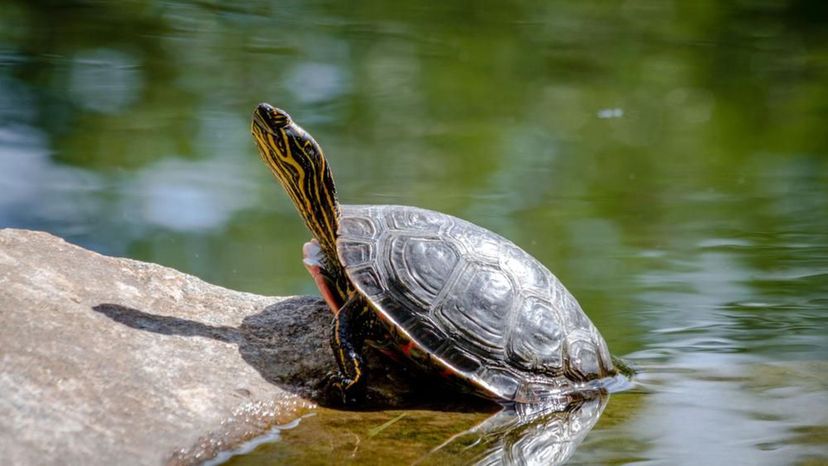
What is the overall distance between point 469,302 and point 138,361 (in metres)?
1.18

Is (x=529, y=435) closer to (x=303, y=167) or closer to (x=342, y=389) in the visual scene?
(x=342, y=389)

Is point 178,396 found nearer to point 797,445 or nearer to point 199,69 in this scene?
point 797,445

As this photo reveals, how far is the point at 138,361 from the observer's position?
338cm

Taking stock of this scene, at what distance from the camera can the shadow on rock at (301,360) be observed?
12.1 feet

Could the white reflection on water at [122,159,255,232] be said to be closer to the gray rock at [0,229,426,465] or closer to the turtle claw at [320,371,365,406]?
the gray rock at [0,229,426,465]

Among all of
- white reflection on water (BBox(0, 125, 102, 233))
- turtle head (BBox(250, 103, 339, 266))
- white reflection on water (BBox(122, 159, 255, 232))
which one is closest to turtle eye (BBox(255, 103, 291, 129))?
turtle head (BBox(250, 103, 339, 266))

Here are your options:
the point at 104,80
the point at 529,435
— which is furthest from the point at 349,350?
the point at 104,80

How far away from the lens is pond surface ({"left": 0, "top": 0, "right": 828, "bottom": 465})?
413cm

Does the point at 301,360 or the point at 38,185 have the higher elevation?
the point at 301,360

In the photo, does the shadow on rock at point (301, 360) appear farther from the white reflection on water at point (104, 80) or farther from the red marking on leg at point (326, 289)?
the white reflection on water at point (104, 80)

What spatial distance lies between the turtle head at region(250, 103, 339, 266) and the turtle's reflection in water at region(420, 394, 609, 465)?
3.03ft

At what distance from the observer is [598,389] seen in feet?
13.2

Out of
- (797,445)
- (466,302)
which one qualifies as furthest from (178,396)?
(797,445)

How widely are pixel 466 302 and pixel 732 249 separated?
360 cm
